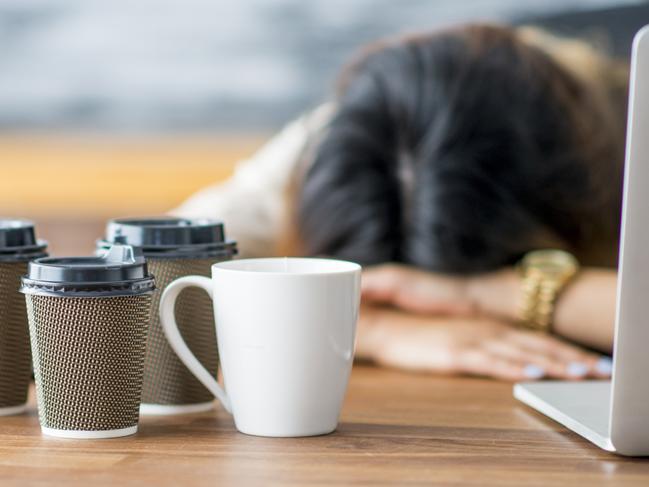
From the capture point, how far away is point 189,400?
75 cm

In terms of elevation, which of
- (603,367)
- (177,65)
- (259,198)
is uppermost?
(177,65)

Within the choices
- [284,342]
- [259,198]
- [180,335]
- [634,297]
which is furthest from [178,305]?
[259,198]

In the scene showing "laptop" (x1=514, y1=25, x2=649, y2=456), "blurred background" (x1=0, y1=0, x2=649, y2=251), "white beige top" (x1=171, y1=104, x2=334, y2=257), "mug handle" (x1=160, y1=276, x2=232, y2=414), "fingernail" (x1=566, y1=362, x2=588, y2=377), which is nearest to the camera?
"laptop" (x1=514, y1=25, x2=649, y2=456)

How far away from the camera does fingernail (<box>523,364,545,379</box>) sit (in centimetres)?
95

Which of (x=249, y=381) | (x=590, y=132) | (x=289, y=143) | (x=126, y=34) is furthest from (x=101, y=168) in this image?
(x=249, y=381)

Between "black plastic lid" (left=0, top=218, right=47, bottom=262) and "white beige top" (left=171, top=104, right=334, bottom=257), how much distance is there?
2.01ft

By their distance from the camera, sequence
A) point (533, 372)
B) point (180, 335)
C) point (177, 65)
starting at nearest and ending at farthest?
point (180, 335) < point (533, 372) < point (177, 65)

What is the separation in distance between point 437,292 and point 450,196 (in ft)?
0.43

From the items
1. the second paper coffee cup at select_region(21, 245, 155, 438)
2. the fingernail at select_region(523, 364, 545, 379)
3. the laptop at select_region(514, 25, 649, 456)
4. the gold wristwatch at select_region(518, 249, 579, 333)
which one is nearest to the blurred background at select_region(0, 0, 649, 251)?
the gold wristwatch at select_region(518, 249, 579, 333)

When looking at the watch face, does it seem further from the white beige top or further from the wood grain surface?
the wood grain surface

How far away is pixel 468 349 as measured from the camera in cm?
100

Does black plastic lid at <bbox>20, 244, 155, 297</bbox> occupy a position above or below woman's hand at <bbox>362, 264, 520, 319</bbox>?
above

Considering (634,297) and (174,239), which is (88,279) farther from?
(634,297)

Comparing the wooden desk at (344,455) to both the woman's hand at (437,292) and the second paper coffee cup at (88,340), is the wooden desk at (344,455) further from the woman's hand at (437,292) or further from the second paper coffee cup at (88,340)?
the woman's hand at (437,292)
